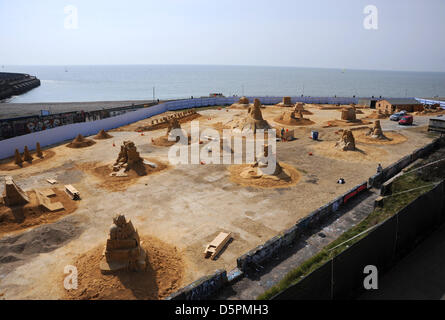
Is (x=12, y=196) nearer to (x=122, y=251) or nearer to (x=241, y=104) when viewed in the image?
(x=122, y=251)

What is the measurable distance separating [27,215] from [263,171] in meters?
16.4

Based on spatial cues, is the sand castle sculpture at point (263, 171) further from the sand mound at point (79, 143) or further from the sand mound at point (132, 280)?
the sand mound at point (79, 143)

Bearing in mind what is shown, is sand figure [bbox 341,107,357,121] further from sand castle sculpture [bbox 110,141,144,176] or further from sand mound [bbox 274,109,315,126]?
sand castle sculpture [bbox 110,141,144,176]

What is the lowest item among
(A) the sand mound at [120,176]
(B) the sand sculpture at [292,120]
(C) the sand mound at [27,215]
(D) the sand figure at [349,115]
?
(C) the sand mound at [27,215]

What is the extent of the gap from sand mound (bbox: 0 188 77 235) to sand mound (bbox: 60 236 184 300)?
546 cm

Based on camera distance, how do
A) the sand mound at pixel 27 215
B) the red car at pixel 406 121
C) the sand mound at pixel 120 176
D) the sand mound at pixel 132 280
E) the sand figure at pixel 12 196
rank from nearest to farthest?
the sand mound at pixel 132 280 → the sand mound at pixel 27 215 → the sand figure at pixel 12 196 → the sand mound at pixel 120 176 → the red car at pixel 406 121

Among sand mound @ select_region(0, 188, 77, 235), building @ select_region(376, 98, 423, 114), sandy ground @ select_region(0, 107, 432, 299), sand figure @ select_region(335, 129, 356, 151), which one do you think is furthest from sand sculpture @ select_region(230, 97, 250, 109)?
sand mound @ select_region(0, 188, 77, 235)

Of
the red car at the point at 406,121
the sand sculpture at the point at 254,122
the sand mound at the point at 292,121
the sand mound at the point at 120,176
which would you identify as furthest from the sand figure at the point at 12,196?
the red car at the point at 406,121

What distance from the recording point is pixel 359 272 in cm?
1002

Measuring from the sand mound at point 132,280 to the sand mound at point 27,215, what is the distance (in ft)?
17.9

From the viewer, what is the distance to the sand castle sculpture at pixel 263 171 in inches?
927

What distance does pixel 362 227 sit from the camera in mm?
14836
